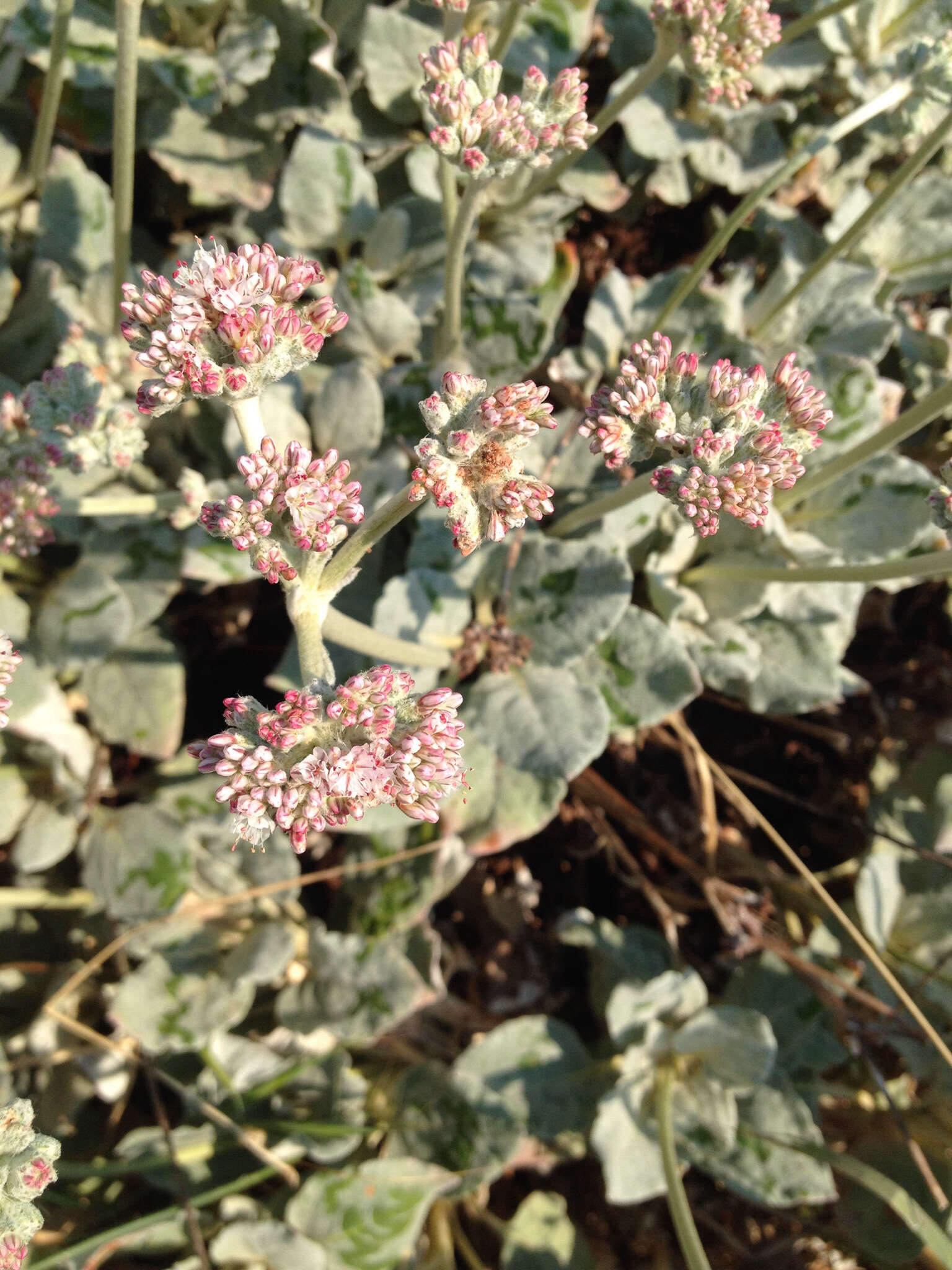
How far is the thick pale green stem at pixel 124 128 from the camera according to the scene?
239cm

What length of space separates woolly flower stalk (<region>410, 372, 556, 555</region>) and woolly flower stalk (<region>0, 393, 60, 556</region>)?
123 centimetres

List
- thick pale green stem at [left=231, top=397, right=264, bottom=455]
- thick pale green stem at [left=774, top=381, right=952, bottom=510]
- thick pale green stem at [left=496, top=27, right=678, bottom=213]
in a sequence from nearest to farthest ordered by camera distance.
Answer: thick pale green stem at [left=231, top=397, right=264, bottom=455] → thick pale green stem at [left=774, top=381, right=952, bottom=510] → thick pale green stem at [left=496, top=27, right=678, bottom=213]

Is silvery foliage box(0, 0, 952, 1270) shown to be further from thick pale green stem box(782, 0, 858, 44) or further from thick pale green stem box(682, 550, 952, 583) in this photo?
thick pale green stem box(782, 0, 858, 44)

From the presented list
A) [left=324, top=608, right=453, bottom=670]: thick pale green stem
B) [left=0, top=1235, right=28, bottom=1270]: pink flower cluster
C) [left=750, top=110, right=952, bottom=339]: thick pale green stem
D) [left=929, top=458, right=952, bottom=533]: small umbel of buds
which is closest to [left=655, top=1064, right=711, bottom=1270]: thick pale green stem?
[left=324, top=608, right=453, bottom=670]: thick pale green stem

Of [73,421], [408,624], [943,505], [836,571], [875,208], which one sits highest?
[875,208]

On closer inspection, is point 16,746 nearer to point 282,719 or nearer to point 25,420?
point 25,420

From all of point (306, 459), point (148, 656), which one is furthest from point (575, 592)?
point (148, 656)

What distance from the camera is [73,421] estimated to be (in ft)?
8.00

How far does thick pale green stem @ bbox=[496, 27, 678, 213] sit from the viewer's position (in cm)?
263

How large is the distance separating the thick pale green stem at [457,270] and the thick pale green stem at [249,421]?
822 mm

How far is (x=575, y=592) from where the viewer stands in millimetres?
2785

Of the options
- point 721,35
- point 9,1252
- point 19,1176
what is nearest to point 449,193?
point 721,35

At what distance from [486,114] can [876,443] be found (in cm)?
129

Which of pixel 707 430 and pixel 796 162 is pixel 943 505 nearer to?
pixel 707 430
